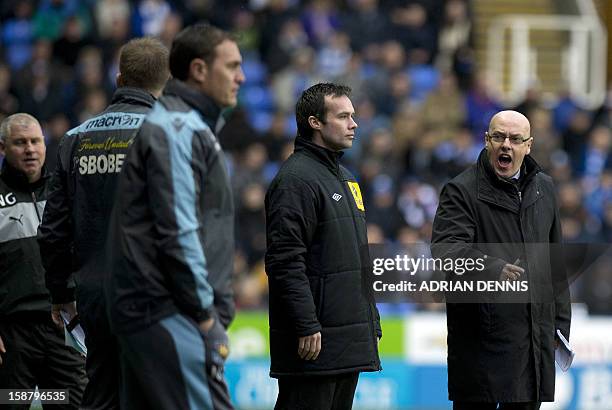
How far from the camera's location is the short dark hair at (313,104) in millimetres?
6406

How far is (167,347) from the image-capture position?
465cm

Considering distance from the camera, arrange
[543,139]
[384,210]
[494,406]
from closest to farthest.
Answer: [494,406], [384,210], [543,139]

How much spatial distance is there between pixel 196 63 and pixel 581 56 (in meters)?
15.9

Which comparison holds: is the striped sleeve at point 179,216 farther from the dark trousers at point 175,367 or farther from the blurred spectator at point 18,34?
the blurred spectator at point 18,34

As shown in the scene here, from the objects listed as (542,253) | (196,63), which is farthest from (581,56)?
(196,63)

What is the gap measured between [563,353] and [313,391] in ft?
4.89

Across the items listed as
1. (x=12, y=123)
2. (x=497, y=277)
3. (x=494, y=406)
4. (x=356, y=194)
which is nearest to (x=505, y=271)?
(x=497, y=277)

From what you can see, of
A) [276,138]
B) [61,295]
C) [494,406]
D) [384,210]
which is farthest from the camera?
[276,138]

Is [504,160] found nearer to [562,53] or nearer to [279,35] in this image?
[279,35]

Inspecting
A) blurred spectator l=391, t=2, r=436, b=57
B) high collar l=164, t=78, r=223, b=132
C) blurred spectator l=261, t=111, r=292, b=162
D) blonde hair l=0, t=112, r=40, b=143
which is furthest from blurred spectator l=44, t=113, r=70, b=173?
high collar l=164, t=78, r=223, b=132

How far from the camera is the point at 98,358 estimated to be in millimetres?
5773

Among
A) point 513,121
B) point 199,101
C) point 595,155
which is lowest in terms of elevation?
point 199,101

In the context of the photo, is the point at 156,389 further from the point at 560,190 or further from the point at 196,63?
the point at 560,190

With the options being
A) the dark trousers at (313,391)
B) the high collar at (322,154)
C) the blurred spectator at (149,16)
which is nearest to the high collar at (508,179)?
the high collar at (322,154)
